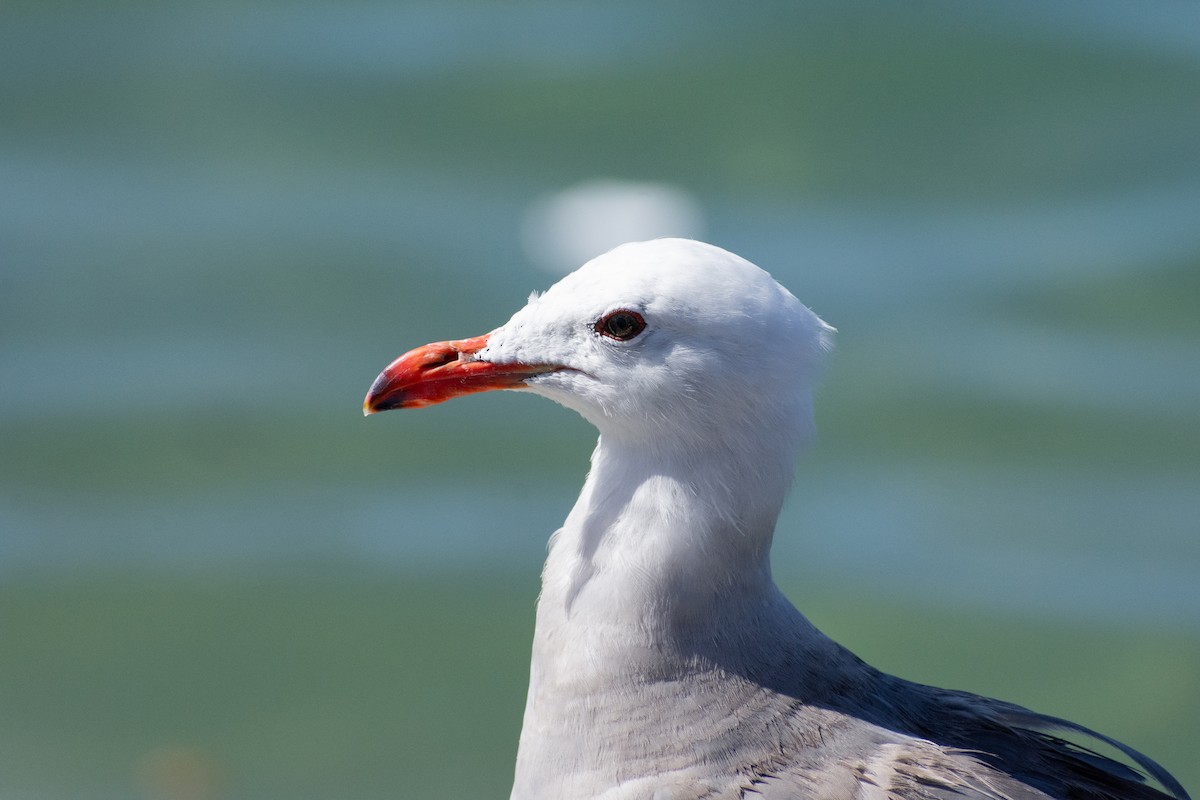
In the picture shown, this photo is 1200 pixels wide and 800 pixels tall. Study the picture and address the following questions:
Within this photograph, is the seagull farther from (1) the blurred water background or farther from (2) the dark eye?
(1) the blurred water background

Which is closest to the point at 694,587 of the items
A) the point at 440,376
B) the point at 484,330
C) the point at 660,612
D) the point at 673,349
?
the point at 660,612

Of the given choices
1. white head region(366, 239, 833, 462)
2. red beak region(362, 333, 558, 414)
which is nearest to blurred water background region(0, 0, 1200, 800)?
red beak region(362, 333, 558, 414)

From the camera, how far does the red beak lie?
307 centimetres

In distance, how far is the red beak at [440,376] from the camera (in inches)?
121

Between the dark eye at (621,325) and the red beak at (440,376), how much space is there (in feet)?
0.52

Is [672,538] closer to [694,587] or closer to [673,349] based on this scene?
[694,587]

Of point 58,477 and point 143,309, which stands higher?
point 143,309

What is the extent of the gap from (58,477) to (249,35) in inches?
→ 99.8

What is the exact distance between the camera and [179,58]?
755 centimetres

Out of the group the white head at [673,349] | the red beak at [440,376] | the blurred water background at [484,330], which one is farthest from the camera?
the blurred water background at [484,330]

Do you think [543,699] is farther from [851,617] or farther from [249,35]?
[249,35]

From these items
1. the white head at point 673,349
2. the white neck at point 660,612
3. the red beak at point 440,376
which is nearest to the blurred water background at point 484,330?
the white neck at point 660,612

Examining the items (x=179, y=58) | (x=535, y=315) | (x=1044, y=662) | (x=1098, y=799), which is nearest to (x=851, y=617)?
(x=1044, y=662)

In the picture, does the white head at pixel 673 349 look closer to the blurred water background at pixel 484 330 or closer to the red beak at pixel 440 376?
the red beak at pixel 440 376
